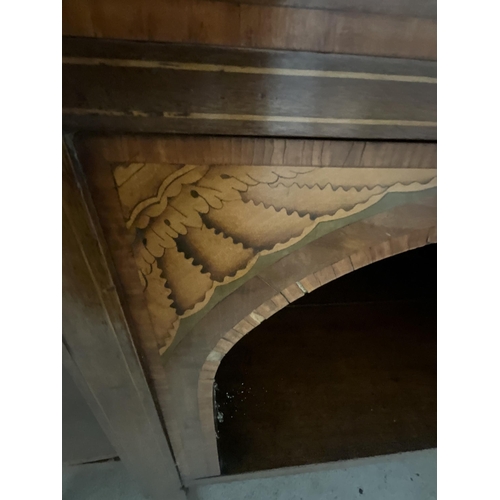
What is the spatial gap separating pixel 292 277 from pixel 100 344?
1.43 feet

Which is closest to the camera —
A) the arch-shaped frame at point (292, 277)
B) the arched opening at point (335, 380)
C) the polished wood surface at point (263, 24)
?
the polished wood surface at point (263, 24)

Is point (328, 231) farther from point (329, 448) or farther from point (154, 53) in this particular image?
point (329, 448)

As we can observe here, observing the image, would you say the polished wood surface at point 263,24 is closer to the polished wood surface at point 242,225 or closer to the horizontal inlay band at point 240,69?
the horizontal inlay band at point 240,69

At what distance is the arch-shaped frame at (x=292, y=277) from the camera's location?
789 mm

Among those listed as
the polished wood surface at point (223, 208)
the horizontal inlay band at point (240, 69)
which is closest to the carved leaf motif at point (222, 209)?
the polished wood surface at point (223, 208)

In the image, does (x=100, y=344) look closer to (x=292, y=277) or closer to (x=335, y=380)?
(x=292, y=277)

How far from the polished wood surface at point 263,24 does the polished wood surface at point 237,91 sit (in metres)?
0.01

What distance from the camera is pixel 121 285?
2.53 feet

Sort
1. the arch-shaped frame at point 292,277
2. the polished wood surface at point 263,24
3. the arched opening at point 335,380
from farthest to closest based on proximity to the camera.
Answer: the arched opening at point 335,380
the arch-shaped frame at point 292,277
the polished wood surface at point 263,24

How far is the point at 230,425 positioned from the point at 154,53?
1.57 metres

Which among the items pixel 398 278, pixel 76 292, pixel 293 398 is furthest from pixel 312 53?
pixel 398 278

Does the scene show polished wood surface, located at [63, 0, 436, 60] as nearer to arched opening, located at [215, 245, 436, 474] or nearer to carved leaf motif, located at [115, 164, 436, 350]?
carved leaf motif, located at [115, 164, 436, 350]

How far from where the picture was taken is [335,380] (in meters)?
1.80

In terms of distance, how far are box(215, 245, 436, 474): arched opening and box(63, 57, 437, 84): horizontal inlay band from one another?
150cm
